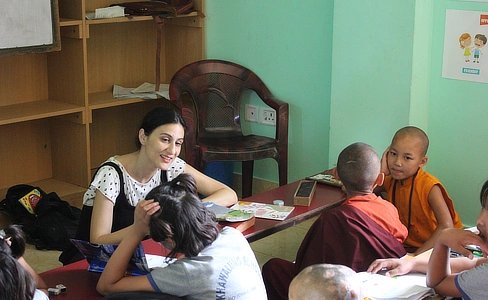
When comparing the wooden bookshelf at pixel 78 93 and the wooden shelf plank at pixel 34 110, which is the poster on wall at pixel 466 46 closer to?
the wooden bookshelf at pixel 78 93

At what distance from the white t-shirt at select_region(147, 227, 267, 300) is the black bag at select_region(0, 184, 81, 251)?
2.04 metres

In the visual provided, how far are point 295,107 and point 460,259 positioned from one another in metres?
2.27

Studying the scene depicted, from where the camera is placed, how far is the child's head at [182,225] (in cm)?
203

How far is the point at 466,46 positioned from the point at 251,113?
60.4 inches

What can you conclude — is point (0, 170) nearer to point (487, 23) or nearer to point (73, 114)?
point (73, 114)

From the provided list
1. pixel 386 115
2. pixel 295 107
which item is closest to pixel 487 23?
pixel 386 115

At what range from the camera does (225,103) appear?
464cm

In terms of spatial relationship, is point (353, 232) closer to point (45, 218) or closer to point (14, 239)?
point (14, 239)

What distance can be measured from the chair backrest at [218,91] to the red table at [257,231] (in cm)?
133

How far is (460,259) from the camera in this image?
2.35 meters

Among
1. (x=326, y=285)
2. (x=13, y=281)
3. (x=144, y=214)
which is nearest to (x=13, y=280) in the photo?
(x=13, y=281)

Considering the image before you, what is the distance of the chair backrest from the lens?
459cm

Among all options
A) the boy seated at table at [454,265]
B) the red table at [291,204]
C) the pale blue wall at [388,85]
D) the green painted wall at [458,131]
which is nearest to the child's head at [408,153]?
the red table at [291,204]

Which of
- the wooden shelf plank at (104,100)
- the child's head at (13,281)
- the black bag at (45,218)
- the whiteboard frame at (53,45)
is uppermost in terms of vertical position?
the whiteboard frame at (53,45)
